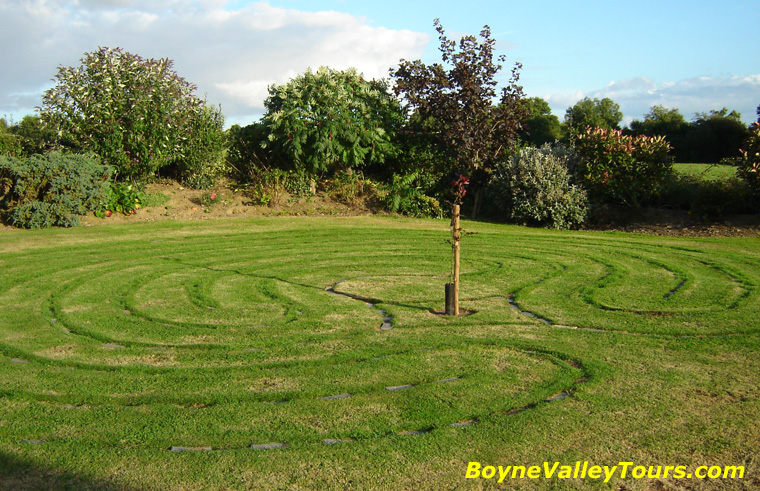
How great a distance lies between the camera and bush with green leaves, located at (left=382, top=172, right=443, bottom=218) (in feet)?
60.0

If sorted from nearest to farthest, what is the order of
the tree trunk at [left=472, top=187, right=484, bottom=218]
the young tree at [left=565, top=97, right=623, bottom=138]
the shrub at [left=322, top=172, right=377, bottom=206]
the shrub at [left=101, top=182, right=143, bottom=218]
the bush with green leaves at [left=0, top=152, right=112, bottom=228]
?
1. the bush with green leaves at [left=0, top=152, right=112, bottom=228]
2. the shrub at [left=101, top=182, right=143, bottom=218]
3. the shrub at [left=322, top=172, right=377, bottom=206]
4. the tree trunk at [left=472, top=187, right=484, bottom=218]
5. the young tree at [left=565, top=97, right=623, bottom=138]

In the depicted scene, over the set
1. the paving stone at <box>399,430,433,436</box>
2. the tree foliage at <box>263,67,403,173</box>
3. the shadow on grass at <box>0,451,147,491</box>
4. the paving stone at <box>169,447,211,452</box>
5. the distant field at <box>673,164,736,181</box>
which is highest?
the tree foliage at <box>263,67,403,173</box>

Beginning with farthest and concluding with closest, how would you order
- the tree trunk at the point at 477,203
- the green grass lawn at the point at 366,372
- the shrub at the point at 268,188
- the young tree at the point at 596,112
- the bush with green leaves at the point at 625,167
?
the young tree at the point at 596,112
the tree trunk at the point at 477,203
the shrub at the point at 268,188
the bush with green leaves at the point at 625,167
the green grass lawn at the point at 366,372

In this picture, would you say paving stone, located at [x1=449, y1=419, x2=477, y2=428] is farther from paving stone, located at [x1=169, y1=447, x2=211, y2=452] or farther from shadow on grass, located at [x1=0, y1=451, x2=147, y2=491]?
shadow on grass, located at [x1=0, y1=451, x2=147, y2=491]

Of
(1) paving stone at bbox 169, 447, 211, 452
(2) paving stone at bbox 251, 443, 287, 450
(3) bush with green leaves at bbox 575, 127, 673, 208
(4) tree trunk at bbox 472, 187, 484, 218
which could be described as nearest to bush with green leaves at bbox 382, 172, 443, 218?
(4) tree trunk at bbox 472, 187, 484, 218

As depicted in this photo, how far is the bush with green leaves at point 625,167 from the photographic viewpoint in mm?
17344

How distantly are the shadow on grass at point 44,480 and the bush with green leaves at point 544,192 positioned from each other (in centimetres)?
1479

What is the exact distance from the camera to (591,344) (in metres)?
6.49

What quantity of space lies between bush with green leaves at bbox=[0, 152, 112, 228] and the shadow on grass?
1266 cm

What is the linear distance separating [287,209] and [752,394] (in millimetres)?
14331

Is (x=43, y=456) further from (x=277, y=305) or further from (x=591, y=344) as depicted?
Answer: (x=591, y=344)

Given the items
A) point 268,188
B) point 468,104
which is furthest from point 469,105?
point 268,188

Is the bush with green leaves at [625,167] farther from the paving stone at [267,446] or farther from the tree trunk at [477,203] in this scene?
the paving stone at [267,446]

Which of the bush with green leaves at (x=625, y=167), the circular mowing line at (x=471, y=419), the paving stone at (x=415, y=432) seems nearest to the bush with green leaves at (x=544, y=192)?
the bush with green leaves at (x=625, y=167)
